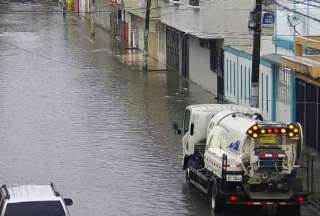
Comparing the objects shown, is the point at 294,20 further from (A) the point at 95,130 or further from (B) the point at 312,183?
(B) the point at 312,183

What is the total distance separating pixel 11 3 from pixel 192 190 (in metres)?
98.8

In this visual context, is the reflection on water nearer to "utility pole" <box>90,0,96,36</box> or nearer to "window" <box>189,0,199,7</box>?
"window" <box>189,0,199,7</box>

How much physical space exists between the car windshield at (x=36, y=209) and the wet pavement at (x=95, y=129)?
15.5 feet

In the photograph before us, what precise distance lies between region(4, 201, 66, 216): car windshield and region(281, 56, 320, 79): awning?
37.5 ft

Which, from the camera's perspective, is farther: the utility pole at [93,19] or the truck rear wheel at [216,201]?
the utility pole at [93,19]

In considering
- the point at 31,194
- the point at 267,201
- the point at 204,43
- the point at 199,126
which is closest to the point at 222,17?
the point at 204,43

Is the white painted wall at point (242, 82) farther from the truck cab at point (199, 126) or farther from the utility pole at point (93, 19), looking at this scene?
the utility pole at point (93, 19)

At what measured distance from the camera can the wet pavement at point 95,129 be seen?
26.3 meters

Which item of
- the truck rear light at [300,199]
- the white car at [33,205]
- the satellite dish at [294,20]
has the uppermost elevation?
the satellite dish at [294,20]

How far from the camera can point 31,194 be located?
64.7ft

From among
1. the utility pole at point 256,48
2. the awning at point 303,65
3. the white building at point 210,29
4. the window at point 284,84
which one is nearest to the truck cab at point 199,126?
the awning at point 303,65

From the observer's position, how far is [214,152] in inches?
960

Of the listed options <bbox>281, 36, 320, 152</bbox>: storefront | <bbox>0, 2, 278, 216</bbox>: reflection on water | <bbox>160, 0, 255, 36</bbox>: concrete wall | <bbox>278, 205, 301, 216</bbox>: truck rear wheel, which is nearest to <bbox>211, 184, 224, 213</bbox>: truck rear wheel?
<bbox>0, 2, 278, 216</bbox>: reflection on water

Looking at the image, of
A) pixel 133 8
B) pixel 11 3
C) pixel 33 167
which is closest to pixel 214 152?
pixel 33 167
